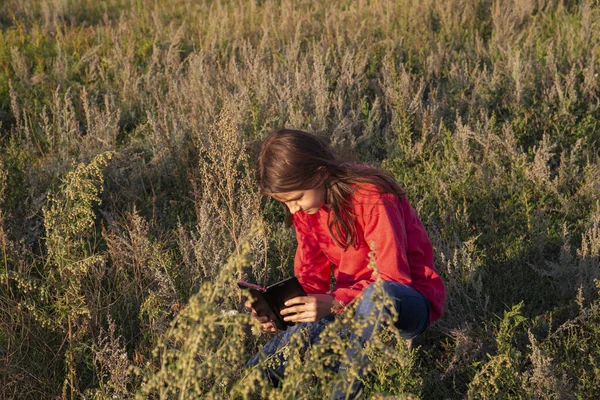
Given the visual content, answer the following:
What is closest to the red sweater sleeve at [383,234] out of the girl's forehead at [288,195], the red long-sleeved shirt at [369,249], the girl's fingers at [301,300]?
the red long-sleeved shirt at [369,249]

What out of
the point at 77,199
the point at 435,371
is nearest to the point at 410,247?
the point at 435,371

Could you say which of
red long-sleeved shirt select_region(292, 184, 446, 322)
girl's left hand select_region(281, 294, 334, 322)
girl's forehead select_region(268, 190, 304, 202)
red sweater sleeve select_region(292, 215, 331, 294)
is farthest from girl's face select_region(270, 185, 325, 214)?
girl's left hand select_region(281, 294, 334, 322)

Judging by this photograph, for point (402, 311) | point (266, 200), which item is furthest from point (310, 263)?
point (266, 200)

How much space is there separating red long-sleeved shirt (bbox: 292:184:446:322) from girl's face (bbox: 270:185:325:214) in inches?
4.0

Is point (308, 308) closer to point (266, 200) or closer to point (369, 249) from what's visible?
point (369, 249)

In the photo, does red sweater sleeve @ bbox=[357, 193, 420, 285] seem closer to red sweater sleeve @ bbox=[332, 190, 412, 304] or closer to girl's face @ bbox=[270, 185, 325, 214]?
red sweater sleeve @ bbox=[332, 190, 412, 304]

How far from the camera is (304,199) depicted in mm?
2682

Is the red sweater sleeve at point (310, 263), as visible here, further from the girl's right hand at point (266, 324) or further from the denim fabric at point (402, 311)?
the denim fabric at point (402, 311)

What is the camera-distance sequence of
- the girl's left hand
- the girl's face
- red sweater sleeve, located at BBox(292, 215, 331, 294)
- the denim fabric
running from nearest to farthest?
the denim fabric
the girl's left hand
the girl's face
red sweater sleeve, located at BBox(292, 215, 331, 294)

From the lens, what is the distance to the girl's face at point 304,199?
265 cm

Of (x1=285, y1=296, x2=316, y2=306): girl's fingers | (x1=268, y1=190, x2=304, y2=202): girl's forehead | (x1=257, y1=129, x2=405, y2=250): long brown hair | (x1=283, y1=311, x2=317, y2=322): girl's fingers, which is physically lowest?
(x1=283, y1=311, x2=317, y2=322): girl's fingers

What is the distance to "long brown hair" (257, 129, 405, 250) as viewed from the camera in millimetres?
2607

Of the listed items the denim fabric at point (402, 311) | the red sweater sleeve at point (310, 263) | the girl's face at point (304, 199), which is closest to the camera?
the denim fabric at point (402, 311)

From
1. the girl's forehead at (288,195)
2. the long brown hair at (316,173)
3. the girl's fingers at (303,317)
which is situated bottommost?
the girl's fingers at (303,317)
